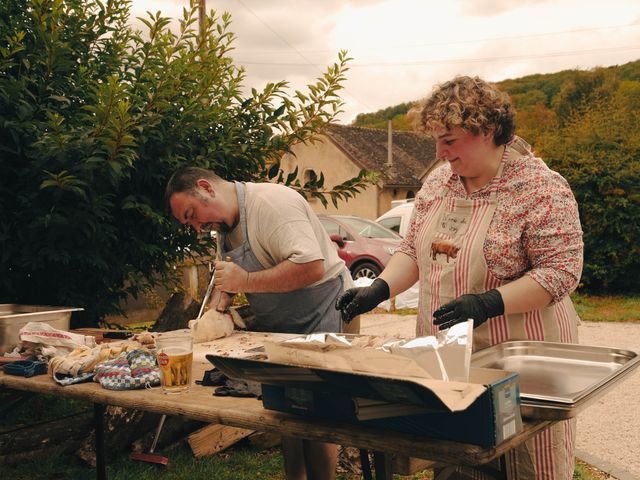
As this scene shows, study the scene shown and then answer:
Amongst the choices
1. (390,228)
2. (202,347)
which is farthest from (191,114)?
(390,228)

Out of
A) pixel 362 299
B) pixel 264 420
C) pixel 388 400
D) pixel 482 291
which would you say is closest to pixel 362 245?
pixel 362 299

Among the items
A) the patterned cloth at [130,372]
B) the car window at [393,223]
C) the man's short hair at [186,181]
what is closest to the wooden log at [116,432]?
the man's short hair at [186,181]

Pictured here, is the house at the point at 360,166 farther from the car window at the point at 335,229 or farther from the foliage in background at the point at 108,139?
the foliage in background at the point at 108,139

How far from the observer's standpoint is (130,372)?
220cm

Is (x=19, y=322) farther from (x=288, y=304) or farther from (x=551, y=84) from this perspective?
(x=551, y=84)

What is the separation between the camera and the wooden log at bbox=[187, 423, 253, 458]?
14.2 ft

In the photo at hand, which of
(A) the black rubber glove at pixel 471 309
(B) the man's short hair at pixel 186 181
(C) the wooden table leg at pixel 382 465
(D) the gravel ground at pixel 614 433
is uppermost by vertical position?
(B) the man's short hair at pixel 186 181

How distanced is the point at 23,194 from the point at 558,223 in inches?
111

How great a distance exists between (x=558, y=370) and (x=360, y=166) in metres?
26.3

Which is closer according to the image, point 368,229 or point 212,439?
point 212,439

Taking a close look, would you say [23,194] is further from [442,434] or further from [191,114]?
[442,434]

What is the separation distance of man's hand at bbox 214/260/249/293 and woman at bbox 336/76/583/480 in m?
0.60

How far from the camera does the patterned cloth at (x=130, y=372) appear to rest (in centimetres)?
216

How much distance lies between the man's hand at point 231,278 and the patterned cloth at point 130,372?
71cm
